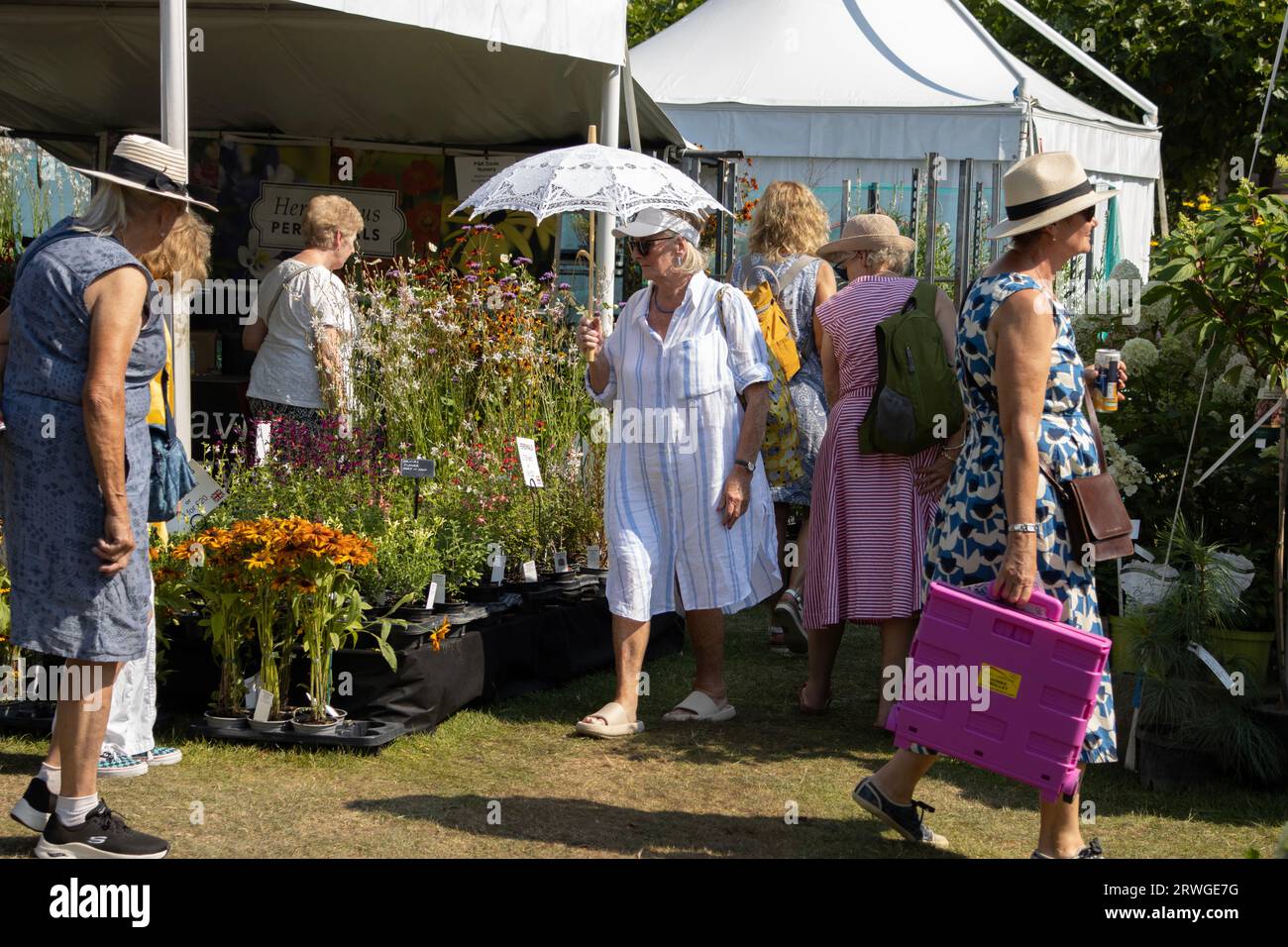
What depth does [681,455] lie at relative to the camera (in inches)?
202

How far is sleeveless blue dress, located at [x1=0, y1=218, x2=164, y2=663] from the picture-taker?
11.6 ft

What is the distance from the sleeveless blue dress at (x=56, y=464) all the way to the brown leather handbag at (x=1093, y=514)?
90.3 inches

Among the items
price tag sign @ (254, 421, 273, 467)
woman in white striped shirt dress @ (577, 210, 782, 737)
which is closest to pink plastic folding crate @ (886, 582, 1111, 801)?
woman in white striped shirt dress @ (577, 210, 782, 737)

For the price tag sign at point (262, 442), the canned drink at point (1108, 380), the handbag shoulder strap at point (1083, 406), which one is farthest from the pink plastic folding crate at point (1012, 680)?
the price tag sign at point (262, 442)

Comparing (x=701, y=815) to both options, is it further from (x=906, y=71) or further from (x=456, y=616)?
(x=906, y=71)

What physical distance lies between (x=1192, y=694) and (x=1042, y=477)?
4.84 feet

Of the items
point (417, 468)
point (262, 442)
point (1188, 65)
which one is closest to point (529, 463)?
point (417, 468)

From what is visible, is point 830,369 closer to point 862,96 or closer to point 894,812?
point 894,812

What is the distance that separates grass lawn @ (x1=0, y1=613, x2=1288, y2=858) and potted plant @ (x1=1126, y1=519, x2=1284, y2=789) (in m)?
0.10

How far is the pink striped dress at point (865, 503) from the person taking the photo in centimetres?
518

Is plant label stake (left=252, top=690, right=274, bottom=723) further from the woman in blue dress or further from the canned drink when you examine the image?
the canned drink

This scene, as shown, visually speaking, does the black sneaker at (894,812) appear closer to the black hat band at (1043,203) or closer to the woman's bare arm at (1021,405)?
the woman's bare arm at (1021,405)
